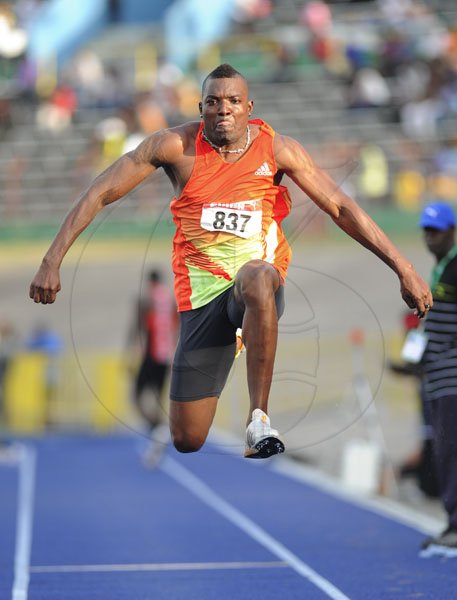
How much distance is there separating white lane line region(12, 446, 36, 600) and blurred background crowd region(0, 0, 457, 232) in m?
7.91

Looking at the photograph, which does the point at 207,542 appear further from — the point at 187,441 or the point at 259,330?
the point at 259,330

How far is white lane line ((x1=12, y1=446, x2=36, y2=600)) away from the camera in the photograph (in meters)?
7.19

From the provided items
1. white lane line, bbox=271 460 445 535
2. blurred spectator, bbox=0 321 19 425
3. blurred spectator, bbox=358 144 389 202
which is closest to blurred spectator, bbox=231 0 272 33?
blurred spectator, bbox=358 144 389 202

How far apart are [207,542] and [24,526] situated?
1650 millimetres

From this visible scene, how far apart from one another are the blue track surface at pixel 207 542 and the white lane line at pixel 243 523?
11 mm

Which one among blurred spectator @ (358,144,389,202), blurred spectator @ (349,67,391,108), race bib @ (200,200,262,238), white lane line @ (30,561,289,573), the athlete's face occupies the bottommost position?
white lane line @ (30,561,289,573)

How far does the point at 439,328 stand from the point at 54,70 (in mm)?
19714

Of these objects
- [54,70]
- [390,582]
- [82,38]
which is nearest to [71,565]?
[390,582]

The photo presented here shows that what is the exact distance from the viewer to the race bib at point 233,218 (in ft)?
19.6

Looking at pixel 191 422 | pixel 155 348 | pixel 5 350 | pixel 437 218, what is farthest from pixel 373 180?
pixel 191 422

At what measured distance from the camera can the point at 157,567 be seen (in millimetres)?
7922

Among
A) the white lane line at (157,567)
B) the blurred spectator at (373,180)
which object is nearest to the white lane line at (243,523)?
the white lane line at (157,567)

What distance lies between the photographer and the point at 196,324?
247 inches

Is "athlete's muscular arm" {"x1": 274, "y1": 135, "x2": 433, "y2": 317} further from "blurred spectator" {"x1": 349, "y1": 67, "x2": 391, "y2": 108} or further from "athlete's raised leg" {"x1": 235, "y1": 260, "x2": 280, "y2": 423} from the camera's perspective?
"blurred spectator" {"x1": 349, "y1": 67, "x2": 391, "y2": 108}
